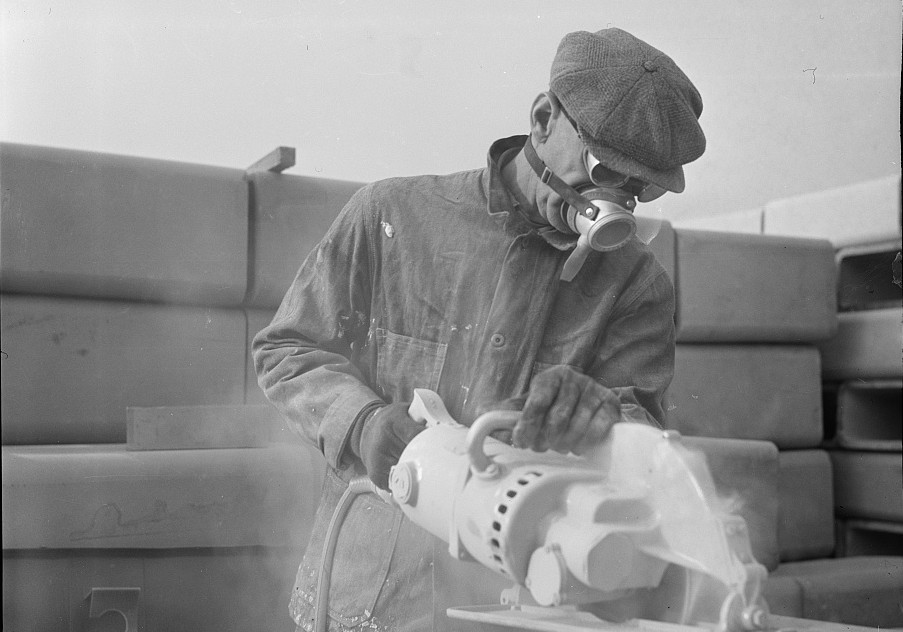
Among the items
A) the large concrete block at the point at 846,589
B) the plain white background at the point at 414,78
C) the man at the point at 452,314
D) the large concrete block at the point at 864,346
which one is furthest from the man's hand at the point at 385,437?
the large concrete block at the point at 864,346

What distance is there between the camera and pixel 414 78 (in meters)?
1.40

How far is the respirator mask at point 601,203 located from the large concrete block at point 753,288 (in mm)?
964

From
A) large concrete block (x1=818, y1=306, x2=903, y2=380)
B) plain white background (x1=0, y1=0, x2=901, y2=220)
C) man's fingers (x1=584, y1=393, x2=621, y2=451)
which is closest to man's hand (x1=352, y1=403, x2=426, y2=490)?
man's fingers (x1=584, y1=393, x2=621, y2=451)

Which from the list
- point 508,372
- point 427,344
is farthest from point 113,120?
point 508,372

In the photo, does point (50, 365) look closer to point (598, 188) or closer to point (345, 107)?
point (345, 107)

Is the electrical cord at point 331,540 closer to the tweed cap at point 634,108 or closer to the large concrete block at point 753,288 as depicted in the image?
the tweed cap at point 634,108

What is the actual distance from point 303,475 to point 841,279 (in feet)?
4.38

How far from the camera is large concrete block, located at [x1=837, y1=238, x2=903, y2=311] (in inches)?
82.7

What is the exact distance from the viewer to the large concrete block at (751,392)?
1.93 metres

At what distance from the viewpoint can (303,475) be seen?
5.40 feet

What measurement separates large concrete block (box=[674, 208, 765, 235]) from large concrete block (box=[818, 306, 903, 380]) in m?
0.44

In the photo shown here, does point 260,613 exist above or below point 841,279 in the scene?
below

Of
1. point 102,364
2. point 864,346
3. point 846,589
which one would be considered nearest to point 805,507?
point 846,589

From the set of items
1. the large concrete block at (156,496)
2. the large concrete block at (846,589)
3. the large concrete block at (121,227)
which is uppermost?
the large concrete block at (121,227)
